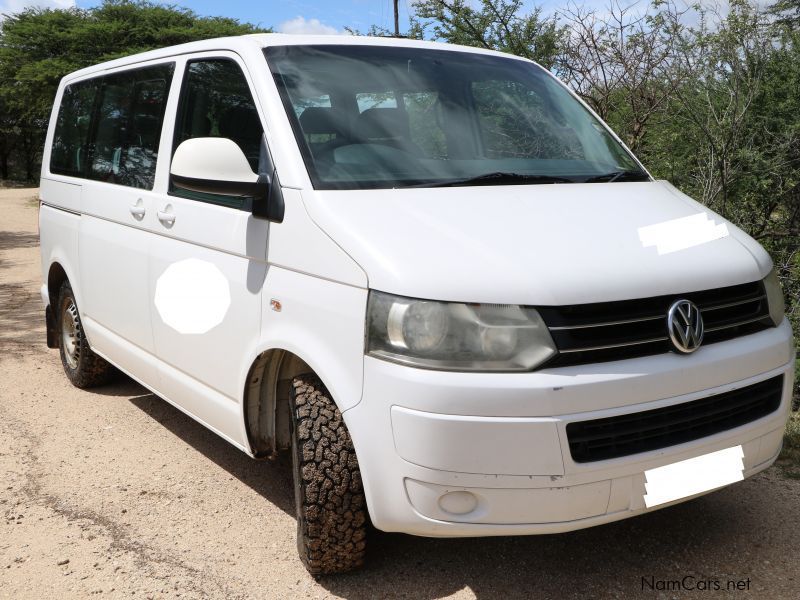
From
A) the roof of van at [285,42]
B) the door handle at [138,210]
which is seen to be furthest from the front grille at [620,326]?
the door handle at [138,210]

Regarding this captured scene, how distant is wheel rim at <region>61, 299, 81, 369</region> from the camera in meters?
5.18

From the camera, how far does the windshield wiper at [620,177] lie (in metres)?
3.36

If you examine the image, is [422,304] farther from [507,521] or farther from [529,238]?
[507,521]

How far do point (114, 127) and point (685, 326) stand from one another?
330 centimetres

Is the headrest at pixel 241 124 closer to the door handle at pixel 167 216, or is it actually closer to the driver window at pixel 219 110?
the driver window at pixel 219 110

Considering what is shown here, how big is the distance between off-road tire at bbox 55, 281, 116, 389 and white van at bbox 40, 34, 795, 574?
132 cm

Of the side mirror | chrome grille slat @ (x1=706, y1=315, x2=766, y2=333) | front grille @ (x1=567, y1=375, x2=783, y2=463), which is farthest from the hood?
front grille @ (x1=567, y1=375, x2=783, y2=463)

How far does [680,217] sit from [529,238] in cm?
72

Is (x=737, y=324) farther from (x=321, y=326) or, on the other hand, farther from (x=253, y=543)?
(x=253, y=543)

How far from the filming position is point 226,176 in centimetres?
305

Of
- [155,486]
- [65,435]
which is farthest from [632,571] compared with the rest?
[65,435]

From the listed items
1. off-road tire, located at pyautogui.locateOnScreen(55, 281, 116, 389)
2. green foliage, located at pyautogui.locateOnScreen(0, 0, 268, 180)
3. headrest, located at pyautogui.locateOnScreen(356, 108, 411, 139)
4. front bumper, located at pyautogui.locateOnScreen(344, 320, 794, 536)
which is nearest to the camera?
front bumper, located at pyautogui.locateOnScreen(344, 320, 794, 536)

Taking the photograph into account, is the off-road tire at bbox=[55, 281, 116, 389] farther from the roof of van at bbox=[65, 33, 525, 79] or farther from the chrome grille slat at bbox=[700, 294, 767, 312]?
the chrome grille slat at bbox=[700, 294, 767, 312]

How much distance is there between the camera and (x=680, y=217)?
3020 millimetres
